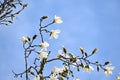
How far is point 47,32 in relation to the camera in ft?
17.6

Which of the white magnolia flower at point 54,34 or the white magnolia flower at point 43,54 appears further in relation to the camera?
the white magnolia flower at point 54,34

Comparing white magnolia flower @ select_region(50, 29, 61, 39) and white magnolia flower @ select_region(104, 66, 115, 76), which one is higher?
white magnolia flower @ select_region(50, 29, 61, 39)

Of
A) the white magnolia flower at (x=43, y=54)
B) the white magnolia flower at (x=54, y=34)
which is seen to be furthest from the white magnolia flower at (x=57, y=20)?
the white magnolia flower at (x=43, y=54)

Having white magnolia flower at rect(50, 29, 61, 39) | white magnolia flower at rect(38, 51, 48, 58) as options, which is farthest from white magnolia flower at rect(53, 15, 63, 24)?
white magnolia flower at rect(38, 51, 48, 58)

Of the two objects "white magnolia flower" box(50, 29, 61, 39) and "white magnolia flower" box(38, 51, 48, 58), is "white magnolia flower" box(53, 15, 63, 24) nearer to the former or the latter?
"white magnolia flower" box(50, 29, 61, 39)

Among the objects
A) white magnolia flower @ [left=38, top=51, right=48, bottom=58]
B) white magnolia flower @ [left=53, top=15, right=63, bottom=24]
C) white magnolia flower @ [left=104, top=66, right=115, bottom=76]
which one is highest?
Result: white magnolia flower @ [left=53, top=15, right=63, bottom=24]

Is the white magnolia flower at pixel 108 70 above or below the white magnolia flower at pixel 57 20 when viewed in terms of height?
below

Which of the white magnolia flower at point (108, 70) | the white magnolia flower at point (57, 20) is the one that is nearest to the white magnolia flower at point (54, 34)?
the white magnolia flower at point (57, 20)

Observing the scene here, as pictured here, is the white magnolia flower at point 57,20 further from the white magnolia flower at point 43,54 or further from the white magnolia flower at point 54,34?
the white magnolia flower at point 43,54

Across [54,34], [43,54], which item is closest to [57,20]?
[54,34]

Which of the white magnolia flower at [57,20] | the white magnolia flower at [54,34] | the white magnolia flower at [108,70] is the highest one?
the white magnolia flower at [57,20]

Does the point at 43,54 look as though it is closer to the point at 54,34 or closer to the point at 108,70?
the point at 54,34

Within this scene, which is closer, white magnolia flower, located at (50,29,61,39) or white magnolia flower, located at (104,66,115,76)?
white magnolia flower, located at (104,66,115,76)

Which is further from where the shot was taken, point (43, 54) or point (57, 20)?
point (57, 20)
